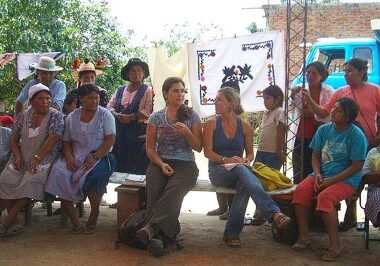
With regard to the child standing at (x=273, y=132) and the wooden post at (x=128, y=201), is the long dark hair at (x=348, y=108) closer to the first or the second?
the child standing at (x=273, y=132)

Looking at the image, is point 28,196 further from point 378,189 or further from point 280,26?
point 280,26

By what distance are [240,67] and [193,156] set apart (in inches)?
90.9

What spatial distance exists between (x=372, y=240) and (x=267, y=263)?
1.27 metres

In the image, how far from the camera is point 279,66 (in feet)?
19.6

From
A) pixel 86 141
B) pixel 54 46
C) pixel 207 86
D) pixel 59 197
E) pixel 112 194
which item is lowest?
pixel 112 194

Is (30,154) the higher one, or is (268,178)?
(30,154)

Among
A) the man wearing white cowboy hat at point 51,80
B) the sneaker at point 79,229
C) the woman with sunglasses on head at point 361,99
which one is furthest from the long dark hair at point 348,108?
the man wearing white cowboy hat at point 51,80

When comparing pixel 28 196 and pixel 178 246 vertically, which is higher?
pixel 28 196

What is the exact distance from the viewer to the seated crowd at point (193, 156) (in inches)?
155

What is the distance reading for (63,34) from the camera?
32.0 ft

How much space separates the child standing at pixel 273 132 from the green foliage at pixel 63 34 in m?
5.98

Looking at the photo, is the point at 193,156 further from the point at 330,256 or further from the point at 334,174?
the point at 330,256

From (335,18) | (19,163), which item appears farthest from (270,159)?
(335,18)

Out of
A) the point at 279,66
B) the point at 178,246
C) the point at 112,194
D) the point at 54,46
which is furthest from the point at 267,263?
the point at 54,46
